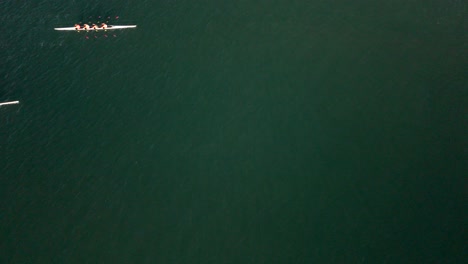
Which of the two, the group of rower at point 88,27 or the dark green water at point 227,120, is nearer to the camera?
the dark green water at point 227,120

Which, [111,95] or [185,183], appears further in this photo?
[111,95]

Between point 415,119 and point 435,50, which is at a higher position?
point 435,50

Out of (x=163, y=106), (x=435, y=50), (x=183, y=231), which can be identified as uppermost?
(x=435, y=50)

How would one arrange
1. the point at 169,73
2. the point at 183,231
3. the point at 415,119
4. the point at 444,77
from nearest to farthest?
the point at 183,231
the point at 415,119
the point at 444,77
the point at 169,73

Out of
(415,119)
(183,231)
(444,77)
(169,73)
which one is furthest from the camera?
(169,73)

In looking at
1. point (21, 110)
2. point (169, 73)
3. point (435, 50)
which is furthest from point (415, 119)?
point (21, 110)

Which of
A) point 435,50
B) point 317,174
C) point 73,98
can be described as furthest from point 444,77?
point 73,98

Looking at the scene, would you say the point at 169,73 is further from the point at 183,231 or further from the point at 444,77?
the point at 444,77

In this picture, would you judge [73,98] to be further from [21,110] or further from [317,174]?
[317,174]

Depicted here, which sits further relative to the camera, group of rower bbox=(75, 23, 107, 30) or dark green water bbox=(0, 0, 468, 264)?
group of rower bbox=(75, 23, 107, 30)
